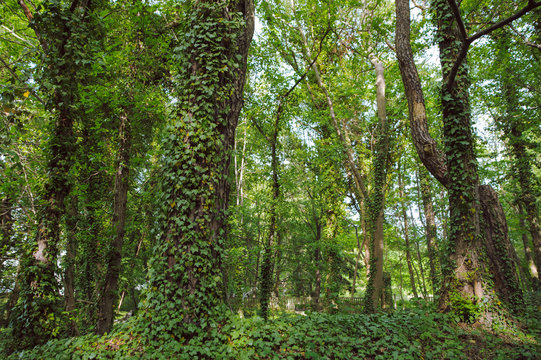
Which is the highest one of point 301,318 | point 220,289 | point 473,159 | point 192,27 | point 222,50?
point 192,27

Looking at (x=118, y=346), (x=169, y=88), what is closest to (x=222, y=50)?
(x=118, y=346)

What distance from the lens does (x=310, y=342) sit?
3.49m

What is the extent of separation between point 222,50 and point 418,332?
17.3 ft

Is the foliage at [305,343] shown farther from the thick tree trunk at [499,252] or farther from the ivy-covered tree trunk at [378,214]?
the ivy-covered tree trunk at [378,214]

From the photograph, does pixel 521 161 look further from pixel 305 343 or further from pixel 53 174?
pixel 53 174

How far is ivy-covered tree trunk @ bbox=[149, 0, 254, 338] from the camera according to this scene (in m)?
3.51

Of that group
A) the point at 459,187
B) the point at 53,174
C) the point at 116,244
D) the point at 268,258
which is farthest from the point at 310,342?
the point at 268,258

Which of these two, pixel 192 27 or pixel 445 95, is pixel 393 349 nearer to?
pixel 445 95

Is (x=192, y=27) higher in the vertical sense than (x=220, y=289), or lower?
higher

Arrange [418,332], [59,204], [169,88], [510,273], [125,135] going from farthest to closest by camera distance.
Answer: [169,88], [125,135], [510,273], [59,204], [418,332]

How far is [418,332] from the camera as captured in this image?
4129 millimetres

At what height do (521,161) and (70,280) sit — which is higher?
(521,161)

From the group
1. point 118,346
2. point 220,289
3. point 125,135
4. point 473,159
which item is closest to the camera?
point 118,346

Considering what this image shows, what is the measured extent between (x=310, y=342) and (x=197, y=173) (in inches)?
106
